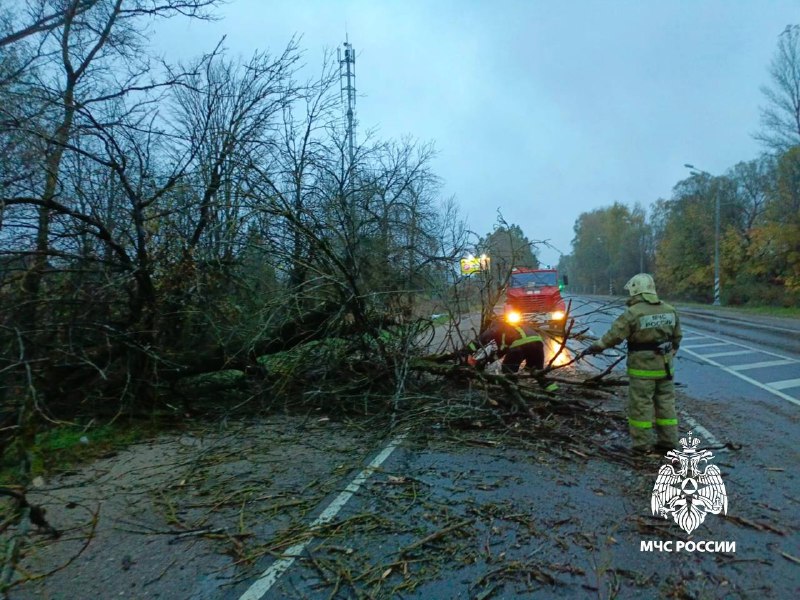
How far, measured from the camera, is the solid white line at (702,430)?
207 inches

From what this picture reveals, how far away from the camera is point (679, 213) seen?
4888cm

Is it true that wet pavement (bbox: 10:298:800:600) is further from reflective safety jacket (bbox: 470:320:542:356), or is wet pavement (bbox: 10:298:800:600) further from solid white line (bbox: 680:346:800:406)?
solid white line (bbox: 680:346:800:406)

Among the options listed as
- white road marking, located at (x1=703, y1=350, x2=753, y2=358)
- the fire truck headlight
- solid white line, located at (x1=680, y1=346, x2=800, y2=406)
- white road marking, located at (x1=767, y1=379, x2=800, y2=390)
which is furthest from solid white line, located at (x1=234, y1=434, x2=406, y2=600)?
white road marking, located at (x1=703, y1=350, x2=753, y2=358)

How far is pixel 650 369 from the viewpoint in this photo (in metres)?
4.89

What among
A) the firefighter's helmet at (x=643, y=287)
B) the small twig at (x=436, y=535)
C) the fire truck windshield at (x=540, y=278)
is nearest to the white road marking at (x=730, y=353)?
the fire truck windshield at (x=540, y=278)

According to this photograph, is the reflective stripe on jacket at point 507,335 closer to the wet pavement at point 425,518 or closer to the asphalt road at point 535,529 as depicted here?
the wet pavement at point 425,518

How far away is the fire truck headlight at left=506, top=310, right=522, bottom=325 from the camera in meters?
7.24

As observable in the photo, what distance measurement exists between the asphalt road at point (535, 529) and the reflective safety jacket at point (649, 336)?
0.86m

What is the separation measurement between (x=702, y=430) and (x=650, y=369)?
57.8 inches

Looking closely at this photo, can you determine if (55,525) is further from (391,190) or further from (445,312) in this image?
(391,190)

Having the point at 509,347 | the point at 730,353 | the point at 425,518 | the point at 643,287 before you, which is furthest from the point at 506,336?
the point at 730,353

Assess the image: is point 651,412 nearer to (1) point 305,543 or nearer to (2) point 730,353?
(1) point 305,543

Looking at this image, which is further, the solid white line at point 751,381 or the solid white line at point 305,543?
the solid white line at point 751,381

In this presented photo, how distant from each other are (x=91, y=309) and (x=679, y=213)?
171 ft
